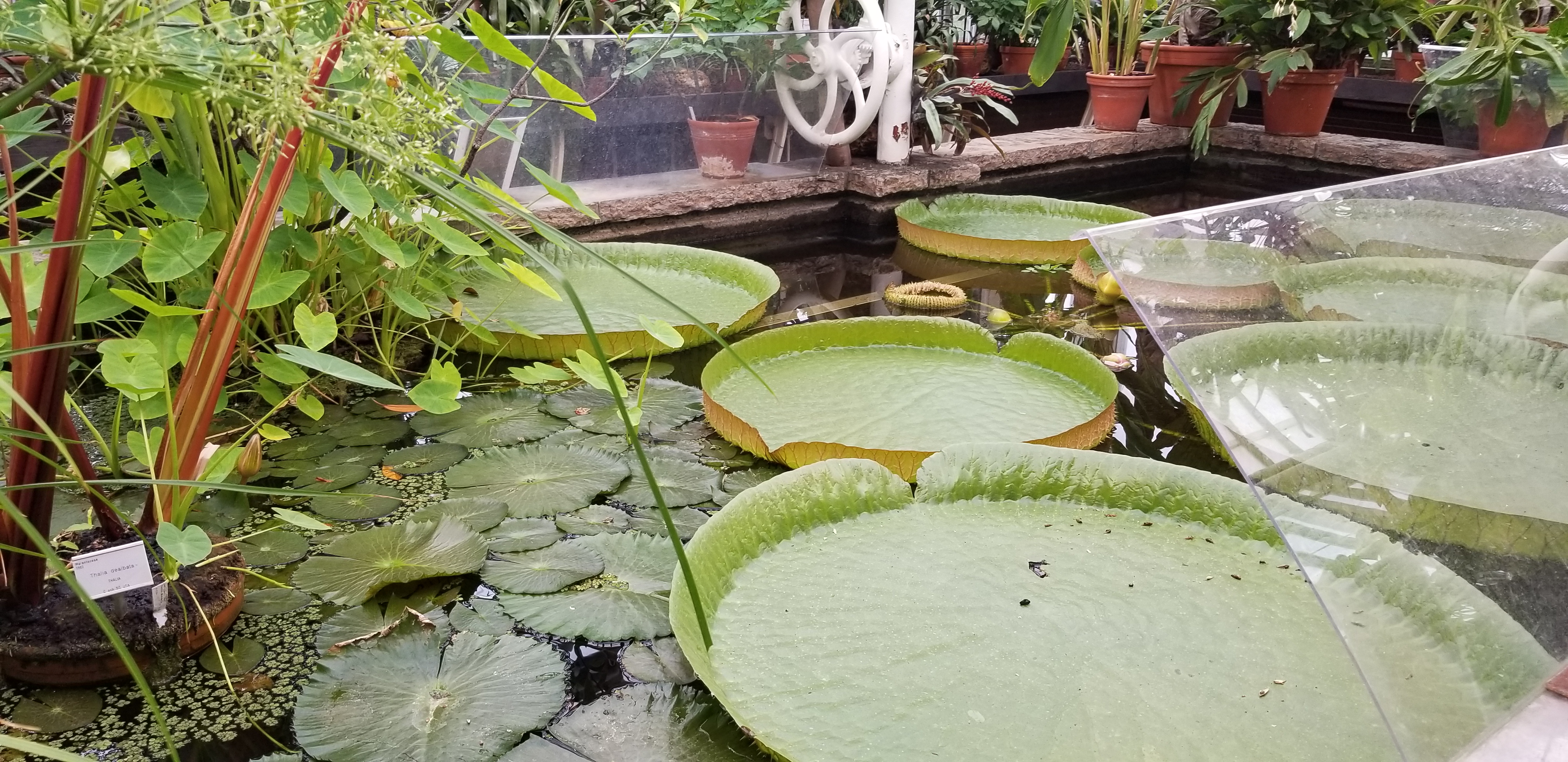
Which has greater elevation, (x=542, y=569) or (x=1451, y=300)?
(x=1451, y=300)

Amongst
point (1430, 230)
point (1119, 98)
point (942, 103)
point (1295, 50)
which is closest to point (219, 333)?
point (1430, 230)

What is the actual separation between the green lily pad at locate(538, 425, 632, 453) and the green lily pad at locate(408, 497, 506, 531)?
231mm

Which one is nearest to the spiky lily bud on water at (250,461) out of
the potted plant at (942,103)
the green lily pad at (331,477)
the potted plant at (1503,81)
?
the green lily pad at (331,477)

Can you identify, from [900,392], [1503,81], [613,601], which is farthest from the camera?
[1503,81]

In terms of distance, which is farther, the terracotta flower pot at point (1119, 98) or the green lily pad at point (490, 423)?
the terracotta flower pot at point (1119, 98)

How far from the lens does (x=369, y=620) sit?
117 cm

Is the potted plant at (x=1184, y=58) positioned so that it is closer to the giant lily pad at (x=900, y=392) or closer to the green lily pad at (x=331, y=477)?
the giant lily pad at (x=900, y=392)

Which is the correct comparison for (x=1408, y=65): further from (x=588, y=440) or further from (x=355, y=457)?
(x=355, y=457)

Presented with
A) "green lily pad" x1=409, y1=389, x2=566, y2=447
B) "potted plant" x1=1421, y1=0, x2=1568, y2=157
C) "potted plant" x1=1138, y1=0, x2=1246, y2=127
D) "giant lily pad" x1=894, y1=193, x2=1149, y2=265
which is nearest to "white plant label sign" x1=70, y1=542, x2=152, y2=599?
"green lily pad" x1=409, y1=389, x2=566, y2=447

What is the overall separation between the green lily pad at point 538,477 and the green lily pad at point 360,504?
0.09m

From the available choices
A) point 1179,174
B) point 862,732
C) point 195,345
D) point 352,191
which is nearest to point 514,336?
point 352,191

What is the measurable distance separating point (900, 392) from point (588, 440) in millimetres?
569

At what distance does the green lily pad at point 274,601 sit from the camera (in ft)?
3.88

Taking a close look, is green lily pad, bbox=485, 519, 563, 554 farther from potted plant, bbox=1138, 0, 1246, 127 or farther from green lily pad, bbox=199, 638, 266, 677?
potted plant, bbox=1138, 0, 1246, 127
